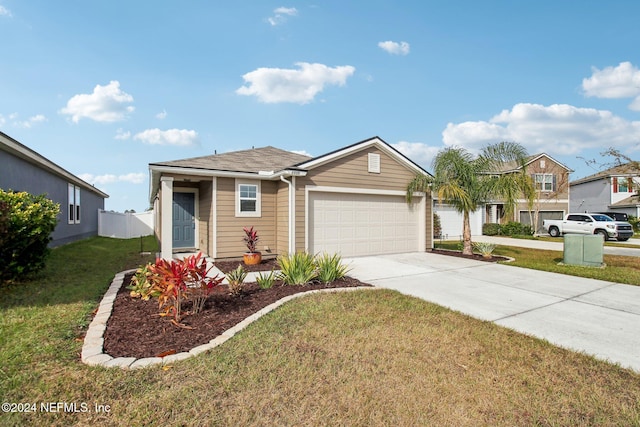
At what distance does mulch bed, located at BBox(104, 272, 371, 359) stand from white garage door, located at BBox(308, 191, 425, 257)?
413 centimetres

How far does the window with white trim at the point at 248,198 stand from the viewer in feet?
32.5

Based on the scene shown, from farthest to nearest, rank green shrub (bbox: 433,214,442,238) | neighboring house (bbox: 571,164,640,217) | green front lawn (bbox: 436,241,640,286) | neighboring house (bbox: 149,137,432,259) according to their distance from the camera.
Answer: neighboring house (bbox: 571,164,640,217), green shrub (bbox: 433,214,442,238), neighboring house (bbox: 149,137,432,259), green front lawn (bbox: 436,241,640,286)

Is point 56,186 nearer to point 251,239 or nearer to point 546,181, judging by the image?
point 251,239

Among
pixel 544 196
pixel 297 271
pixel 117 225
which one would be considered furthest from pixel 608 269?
pixel 117 225

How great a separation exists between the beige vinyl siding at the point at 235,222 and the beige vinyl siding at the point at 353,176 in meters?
1.29

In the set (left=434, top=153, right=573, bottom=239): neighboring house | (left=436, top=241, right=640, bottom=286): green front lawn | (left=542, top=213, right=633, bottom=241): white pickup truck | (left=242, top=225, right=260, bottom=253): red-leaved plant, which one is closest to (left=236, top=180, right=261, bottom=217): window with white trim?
(left=242, top=225, right=260, bottom=253): red-leaved plant

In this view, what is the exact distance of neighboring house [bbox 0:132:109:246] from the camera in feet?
30.0

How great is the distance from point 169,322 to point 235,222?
5694 mm

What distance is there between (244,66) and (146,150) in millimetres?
6153

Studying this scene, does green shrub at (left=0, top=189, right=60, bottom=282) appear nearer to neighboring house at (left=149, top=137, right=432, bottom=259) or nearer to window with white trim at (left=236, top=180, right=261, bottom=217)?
neighboring house at (left=149, top=137, right=432, bottom=259)

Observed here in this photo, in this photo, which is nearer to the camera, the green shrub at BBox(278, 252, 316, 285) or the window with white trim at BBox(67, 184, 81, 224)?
the green shrub at BBox(278, 252, 316, 285)

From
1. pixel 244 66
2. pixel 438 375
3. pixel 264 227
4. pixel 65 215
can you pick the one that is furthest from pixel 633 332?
pixel 65 215

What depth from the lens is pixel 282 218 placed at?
396 inches

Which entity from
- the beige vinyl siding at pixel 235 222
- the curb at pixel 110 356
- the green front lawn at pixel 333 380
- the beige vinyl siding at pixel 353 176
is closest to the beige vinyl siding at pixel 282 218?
the beige vinyl siding at pixel 235 222
